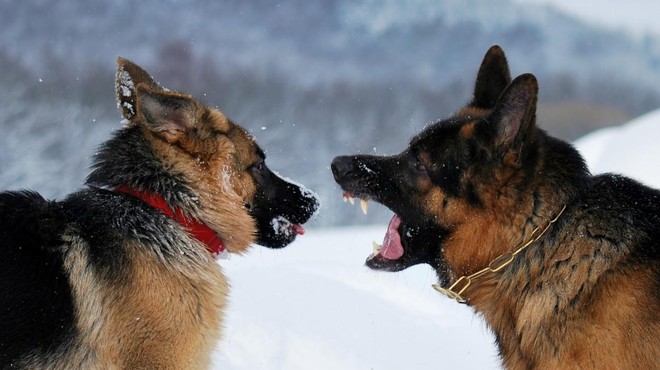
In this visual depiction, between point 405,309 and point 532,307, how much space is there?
339 cm

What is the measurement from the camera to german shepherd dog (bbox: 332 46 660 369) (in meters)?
3.24

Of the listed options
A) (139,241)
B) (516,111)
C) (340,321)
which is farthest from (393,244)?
(340,321)

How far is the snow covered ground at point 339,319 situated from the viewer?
5.79 meters

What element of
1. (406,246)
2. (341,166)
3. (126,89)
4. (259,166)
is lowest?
(406,246)

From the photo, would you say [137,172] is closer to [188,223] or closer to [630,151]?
[188,223]

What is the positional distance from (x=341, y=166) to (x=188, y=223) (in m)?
1.03

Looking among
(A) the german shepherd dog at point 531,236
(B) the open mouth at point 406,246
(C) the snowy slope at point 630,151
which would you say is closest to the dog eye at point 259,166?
(B) the open mouth at point 406,246

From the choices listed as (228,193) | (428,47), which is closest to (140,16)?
(428,47)

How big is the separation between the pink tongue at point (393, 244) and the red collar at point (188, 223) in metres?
1.07

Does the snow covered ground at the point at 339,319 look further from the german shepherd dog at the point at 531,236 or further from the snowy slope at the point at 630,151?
the german shepherd dog at the point at 531,236

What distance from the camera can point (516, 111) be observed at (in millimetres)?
3381

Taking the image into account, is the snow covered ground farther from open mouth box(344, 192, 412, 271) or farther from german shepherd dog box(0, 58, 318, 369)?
german shepherd dog box(0, 58, 318, 369)

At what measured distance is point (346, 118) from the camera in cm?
1168

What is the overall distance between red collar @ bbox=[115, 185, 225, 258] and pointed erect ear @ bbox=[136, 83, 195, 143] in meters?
0.37
